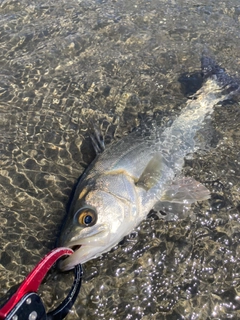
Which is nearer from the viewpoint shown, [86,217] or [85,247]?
[85,247]

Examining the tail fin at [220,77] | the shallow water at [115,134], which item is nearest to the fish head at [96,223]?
the shallow water at [115,134]

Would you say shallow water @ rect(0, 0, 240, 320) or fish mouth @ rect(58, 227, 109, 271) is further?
shallow water @ rect(0, 0, 240, 320)

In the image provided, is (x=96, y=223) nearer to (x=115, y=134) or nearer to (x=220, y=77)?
(x=115, y=134)

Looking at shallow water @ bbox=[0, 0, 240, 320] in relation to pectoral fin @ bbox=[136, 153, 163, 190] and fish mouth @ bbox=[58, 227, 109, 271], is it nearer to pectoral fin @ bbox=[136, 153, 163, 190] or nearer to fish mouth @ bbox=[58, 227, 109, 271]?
fish mouth @ bbox=[58, 227, 109, 271]

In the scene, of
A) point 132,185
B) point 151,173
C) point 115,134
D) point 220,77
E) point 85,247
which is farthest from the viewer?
point 220,77

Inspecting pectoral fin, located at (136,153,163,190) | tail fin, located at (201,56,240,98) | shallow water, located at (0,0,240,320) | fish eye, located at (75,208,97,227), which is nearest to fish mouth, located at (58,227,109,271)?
fish eye, located at (75,208,97,227)

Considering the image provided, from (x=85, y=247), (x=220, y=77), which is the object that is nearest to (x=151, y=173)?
(x=85, y=247)

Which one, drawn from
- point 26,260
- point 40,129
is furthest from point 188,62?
point 26,260

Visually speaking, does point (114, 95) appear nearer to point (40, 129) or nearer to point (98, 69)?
point (98, 69)
